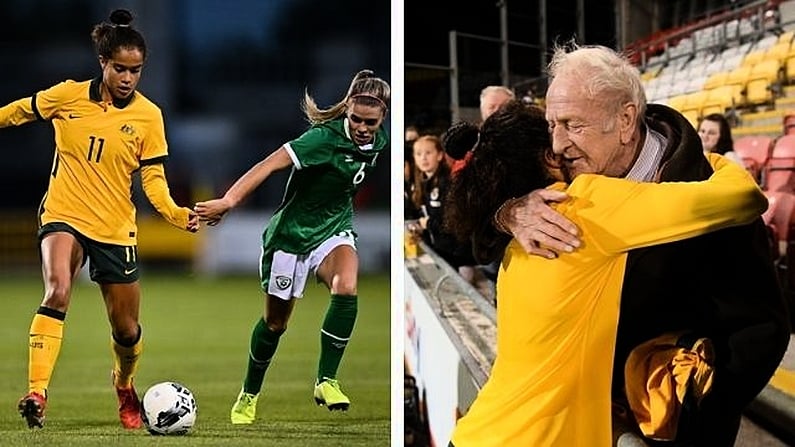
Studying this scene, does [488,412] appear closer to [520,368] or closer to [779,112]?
[520,368]

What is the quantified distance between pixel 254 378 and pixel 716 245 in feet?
3.87

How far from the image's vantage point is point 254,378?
2.35 meters

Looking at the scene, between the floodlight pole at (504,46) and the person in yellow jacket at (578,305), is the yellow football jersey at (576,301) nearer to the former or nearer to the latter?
the person in yellow jacket at (578,305)

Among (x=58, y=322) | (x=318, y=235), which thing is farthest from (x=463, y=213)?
(x=58, y=322)

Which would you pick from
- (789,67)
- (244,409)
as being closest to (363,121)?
(244,409)

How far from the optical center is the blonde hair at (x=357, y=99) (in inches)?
92.2

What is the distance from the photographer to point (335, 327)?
2359 millimetres

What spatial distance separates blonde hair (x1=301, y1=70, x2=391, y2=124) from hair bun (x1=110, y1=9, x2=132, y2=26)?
0.46 m

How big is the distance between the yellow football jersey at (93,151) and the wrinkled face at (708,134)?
50.1 inches

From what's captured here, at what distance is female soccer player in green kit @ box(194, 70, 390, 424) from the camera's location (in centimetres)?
233

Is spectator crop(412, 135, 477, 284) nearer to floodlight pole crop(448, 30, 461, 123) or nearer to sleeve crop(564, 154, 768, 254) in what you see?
floodlight pole crop(448, 30, 461, 123)

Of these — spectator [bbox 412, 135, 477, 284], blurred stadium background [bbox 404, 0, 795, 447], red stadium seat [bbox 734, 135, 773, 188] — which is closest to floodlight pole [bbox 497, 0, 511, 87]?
blurred stadium background [bbox 404, 0, 795, 447]

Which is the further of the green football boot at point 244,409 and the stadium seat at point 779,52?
the green football boot at point 244,409

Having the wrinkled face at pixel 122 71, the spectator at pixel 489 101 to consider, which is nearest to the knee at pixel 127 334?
the wrinkled face at pixel 122 71
